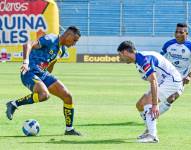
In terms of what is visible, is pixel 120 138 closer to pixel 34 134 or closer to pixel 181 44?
pixel 34 134

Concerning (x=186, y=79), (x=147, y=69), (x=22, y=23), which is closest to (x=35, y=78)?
(x=147, y=69)

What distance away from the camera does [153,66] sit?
36.0 ft

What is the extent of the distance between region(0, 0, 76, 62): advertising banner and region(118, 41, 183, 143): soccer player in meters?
34.7

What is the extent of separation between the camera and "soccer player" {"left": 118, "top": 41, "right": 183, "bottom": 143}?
1080cm

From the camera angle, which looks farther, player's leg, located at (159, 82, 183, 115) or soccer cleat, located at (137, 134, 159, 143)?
player's leg, located at (159, 82, 183, 115)

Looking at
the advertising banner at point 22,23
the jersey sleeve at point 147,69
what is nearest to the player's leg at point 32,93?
the jersey sleeve at point 147,69

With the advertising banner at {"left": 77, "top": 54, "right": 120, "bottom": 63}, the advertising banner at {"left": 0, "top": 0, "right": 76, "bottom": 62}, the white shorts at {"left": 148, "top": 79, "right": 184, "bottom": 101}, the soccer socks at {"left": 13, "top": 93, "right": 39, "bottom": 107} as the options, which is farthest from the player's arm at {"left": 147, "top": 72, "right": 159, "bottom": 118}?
the advertising banner at {"left": 77, "top": 54, "right": 120, "bottom": 63}

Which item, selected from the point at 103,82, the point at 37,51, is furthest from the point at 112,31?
the point at 37,51

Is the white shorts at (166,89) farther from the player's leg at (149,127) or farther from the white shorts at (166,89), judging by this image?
the player's leg at (149,127)

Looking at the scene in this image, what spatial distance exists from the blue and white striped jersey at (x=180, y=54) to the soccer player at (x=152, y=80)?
3430mm

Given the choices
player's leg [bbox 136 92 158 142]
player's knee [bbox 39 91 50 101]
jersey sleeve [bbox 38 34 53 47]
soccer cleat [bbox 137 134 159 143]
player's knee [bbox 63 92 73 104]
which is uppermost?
jersey sleeve [bbox 38 34 53 47]

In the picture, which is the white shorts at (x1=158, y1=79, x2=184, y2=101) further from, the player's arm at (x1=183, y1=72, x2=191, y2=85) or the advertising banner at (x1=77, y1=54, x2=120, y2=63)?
the advertising banner at (x1=77, y1=54, x2=120, y2=63)

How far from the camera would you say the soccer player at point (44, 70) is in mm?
12008

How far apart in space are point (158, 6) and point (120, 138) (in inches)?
1689
